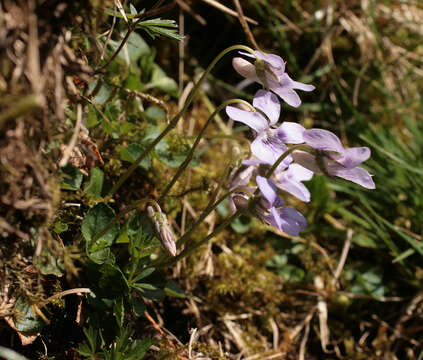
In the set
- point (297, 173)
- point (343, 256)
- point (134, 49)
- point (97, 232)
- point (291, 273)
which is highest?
point (297, 173)

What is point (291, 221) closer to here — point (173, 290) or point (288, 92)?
point (288, 92)

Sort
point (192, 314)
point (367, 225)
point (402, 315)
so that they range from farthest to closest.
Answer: point (367, 225)
point (402, 315)
point (192, 314)

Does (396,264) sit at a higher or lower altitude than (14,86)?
lower

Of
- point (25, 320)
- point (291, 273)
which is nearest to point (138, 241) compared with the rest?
point (25, 320)

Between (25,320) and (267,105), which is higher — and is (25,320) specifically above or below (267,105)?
below

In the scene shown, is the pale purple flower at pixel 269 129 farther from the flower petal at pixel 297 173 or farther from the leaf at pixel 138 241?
the leaf at pixel 138 241

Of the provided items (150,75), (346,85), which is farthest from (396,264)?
(150,75)

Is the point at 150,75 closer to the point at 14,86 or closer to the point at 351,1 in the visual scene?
the point at 14,86
